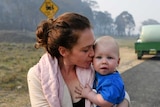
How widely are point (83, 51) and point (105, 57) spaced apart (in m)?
0.14

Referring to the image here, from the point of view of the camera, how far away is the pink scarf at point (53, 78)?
1.75 m

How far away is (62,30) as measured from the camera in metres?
1.75

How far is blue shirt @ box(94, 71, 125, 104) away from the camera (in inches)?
69.1

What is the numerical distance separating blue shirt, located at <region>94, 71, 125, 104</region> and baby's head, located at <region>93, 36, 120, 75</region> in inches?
1.5

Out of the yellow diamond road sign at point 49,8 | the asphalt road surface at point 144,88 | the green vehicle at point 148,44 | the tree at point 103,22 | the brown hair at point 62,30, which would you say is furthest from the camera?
the tree at point 103,22

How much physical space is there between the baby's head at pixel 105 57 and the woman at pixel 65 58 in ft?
0.15

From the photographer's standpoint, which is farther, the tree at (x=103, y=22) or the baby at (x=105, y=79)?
the tree at (x=103, y=22)

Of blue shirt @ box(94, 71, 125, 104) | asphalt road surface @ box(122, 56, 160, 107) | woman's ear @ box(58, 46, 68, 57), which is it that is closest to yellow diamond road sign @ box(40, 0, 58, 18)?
asphalt road surface @ box(122, 56, 160, 107)

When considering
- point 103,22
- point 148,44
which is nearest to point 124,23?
point 103,22

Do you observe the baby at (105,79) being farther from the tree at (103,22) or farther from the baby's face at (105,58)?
the tree at (103,22)

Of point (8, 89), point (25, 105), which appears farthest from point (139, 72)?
point (25, 105)

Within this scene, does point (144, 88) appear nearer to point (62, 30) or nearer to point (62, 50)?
point (62, 50)

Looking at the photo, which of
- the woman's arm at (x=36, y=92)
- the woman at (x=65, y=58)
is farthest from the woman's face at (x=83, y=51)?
the woman's arm at (x=36, y=92)

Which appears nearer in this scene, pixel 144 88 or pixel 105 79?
pixel 105 79
